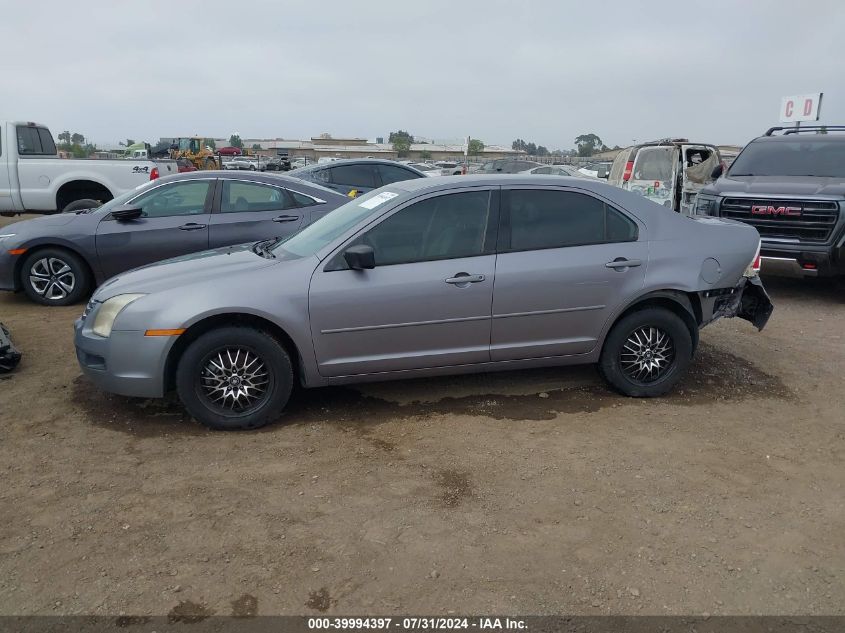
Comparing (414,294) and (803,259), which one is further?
(803,259)

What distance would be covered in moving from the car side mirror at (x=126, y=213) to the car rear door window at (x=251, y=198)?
885 mm

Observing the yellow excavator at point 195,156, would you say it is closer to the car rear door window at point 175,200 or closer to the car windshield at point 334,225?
the car rear door window at point 175,200

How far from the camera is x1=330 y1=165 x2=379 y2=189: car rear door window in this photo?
12.0 m

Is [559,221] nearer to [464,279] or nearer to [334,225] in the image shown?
[464,279]

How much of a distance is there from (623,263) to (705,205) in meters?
5.29

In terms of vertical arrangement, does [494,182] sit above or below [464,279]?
above

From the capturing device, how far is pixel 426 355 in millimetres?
4559

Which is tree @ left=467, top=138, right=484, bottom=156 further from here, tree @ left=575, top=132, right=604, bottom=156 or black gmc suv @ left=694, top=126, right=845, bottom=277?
black gmc suv @ left=694, top=126, right=845, bottom=277

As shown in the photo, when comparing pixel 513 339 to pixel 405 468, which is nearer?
pixel 405 468

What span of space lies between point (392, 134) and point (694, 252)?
344ft

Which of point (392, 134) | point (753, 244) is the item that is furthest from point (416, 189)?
point (392, 134)

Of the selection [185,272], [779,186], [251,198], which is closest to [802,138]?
[779,186]

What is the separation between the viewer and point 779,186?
854 centimetres

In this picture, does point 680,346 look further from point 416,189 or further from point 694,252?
point 416,189
